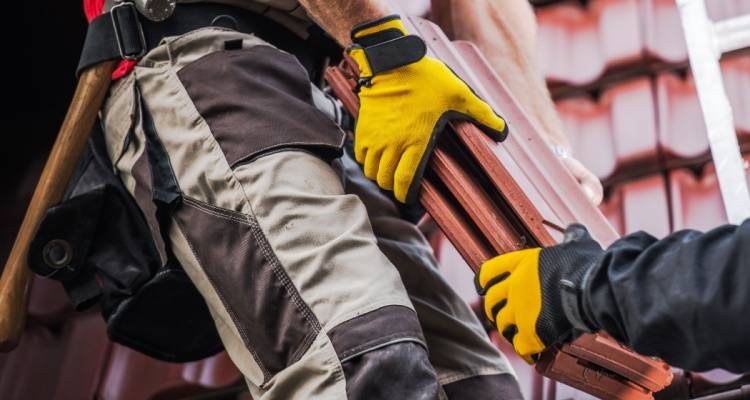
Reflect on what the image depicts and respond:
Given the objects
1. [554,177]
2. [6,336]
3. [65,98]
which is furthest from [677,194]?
[65,98]

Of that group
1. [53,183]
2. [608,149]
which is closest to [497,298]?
[53,183]

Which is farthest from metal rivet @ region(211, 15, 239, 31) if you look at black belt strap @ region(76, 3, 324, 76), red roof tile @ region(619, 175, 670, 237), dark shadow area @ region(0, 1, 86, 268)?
dark shadow area @ region(0, 1, 86, 268)

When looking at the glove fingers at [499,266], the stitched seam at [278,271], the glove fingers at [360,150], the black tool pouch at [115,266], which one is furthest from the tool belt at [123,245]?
the glove fingers at [499,266]

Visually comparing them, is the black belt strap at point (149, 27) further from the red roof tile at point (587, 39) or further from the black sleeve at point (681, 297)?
the red roof tile at point (587, 39)

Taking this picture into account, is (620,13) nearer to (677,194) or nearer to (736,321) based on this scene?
(677,194)

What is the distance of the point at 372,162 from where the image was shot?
2.18 metres

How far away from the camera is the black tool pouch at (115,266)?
7.61 ft

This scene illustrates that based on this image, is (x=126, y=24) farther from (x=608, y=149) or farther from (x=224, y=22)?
(x=608, y=149)

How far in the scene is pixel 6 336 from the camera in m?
2.41

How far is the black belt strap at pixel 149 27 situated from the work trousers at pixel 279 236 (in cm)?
5

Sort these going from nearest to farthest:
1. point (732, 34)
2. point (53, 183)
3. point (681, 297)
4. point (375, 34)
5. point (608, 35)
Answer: point (681, 297) → point (375, 34) → point (53, 183) → point (732, 34) → point (608, 35)

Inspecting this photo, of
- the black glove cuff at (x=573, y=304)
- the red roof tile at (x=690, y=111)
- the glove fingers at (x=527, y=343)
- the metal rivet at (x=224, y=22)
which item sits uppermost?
the metal rivet at (x=224, y=22)

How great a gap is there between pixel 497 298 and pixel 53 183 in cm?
102

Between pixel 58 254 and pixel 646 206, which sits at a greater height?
pixel 58 254
